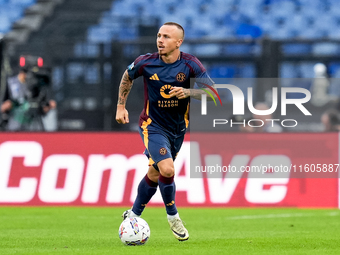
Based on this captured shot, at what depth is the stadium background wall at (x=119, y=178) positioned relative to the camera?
10.5 meters

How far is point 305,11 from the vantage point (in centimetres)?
1800

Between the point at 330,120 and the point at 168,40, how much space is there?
18.0ft

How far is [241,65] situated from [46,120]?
3.38m

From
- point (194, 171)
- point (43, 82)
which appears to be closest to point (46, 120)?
point (43, 82)

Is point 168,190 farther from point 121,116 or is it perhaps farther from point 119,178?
point 119,178

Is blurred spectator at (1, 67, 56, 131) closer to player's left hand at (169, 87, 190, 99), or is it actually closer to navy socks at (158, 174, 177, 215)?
navy socks at (158, 174, 177, 215)

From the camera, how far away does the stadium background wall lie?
10453mm
